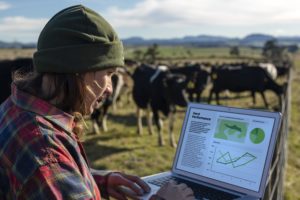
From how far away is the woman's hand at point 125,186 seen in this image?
216 centimetres

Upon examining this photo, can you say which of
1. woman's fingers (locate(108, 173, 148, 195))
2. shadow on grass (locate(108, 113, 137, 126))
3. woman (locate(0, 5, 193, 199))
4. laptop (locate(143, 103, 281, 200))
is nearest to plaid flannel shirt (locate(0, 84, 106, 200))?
woman (locate(0, 5, 193, 199))

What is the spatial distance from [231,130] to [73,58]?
1.18 m

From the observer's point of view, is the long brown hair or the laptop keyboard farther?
the laptop keyboard

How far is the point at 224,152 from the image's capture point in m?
2.38

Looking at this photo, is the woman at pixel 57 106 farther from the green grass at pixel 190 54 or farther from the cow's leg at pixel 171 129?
the green grass at pixel 190 54

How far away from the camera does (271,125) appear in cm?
230

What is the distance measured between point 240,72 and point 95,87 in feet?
53.4

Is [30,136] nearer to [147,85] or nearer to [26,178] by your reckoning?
[26,178]

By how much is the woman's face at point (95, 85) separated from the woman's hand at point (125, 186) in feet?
1.79

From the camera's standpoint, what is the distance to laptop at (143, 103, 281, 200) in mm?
2246

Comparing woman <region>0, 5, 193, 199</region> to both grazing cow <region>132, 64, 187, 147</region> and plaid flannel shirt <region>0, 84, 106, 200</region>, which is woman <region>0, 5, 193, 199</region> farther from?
grazing cow <region>132, 64, 187, 147</region>

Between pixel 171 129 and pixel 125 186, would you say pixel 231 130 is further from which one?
pixel 171 129

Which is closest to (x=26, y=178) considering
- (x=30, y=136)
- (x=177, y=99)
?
(x=30, y=136)

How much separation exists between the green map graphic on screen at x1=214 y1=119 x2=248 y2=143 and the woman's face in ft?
2.90
